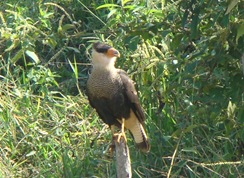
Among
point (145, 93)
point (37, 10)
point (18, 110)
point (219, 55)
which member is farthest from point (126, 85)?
point (37, 10)

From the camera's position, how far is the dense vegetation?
430 centimetres

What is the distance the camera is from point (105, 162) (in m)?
5.43

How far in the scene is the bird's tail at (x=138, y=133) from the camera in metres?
5.01

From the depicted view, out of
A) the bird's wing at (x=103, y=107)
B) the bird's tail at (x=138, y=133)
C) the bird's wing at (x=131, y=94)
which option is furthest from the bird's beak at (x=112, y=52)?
the bird's tail at (x=138, y=133)

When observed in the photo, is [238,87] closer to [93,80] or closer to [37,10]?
[93,80]

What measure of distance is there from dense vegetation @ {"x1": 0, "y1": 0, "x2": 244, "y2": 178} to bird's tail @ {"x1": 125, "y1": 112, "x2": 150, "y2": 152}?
0.60ft

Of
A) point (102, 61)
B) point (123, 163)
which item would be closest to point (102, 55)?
point (102, 61)

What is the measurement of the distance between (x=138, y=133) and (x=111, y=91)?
425 millimetres

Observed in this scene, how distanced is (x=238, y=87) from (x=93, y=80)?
1.11 m

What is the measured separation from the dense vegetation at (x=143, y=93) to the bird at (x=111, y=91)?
0.43 feet

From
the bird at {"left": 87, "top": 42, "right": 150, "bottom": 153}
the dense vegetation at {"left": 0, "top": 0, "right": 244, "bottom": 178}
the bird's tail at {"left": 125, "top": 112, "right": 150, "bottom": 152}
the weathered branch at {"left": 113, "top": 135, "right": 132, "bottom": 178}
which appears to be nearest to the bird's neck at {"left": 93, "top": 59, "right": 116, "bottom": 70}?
the bird at {"left": 87, "top": 42, "right": 150, "bottom": 153}

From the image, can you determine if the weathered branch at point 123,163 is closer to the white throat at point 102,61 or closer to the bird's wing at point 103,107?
the bird's wing at point 103,107

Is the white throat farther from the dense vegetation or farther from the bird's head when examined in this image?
the dense vegetation

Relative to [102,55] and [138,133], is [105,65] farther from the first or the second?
[138,133]
